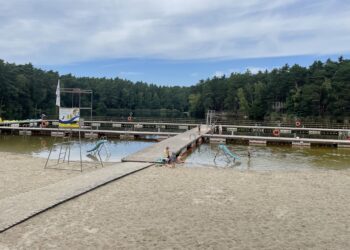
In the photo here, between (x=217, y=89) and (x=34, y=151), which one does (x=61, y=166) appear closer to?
(x=34, y=151)

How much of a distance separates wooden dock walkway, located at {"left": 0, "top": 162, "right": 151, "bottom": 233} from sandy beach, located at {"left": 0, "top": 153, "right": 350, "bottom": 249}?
278 mm

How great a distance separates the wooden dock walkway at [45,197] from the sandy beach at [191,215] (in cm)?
28

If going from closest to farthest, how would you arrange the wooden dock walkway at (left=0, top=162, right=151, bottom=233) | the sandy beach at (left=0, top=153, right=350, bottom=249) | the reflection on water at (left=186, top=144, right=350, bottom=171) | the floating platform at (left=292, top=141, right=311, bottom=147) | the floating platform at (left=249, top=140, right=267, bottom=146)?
1. the sandy beach at (left=0, top=153, right=350, bottom=249)
2. the wooden dock walkway at (left=0, top=162, right=151, bottom=233)
3. the reflection on water at (left=186, top=144, right=350, bottom=171)
4. the floating platform at (left=292, top=141, right=311, bottom=147)
5. the floating platform at (left=249, top=140, right=267, bottom=146)

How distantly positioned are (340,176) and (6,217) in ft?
40.4

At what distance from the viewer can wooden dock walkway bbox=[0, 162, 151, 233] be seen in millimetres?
7863

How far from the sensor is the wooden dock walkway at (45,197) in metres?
7.86

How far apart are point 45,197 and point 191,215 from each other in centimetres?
396

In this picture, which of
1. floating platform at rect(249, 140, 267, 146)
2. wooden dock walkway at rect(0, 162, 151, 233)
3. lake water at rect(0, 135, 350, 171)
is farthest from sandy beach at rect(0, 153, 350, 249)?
floating platform at rect(249, 140, 267, 146)

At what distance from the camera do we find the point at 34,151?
2427 centimetres

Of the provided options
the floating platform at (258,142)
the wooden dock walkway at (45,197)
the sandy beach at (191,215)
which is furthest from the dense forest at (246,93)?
the wooden dock walkway at (45,197)

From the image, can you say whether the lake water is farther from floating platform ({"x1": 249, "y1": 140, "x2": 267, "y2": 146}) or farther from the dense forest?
the dense forest

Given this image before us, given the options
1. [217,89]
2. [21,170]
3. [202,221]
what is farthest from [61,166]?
[217,89]

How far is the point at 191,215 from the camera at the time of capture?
28.0ft

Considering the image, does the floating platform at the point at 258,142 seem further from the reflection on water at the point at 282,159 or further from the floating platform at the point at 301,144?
the reflection on water at the point at 282,159
